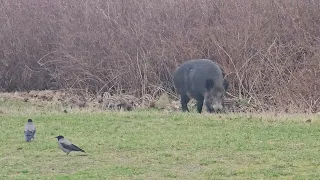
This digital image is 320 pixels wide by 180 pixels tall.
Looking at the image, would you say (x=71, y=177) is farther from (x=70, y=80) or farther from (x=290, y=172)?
(x=70, y=80)

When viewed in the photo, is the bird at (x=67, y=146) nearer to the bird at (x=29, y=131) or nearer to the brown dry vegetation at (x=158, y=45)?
the bird at (x=29, y=131)

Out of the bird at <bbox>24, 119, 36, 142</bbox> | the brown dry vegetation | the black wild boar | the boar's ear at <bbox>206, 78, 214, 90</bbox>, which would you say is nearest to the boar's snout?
the black wild boar

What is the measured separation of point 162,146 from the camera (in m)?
13.7

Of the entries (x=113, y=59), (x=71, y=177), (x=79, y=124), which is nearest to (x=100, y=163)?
(x=71, y=177)

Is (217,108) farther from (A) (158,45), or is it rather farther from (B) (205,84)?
(A) (158,45)

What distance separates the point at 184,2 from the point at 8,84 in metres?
6.46

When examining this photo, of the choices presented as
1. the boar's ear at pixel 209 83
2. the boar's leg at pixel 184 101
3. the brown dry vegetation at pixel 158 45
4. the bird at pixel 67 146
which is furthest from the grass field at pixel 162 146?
the brown dry vegetation at pixel 158 45

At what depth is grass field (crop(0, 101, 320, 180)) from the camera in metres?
11.6

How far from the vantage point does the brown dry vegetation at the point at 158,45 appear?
22281 mm

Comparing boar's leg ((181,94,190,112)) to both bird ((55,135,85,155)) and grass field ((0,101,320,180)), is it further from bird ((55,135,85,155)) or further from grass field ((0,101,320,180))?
bird ((55,135,85,155))

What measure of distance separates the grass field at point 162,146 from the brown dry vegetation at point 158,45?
4.79 meters

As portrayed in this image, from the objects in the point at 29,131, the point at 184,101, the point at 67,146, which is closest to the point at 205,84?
the point at 184,101

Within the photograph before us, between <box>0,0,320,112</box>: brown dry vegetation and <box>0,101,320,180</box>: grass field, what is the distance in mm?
4791

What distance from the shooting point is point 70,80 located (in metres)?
25.2
